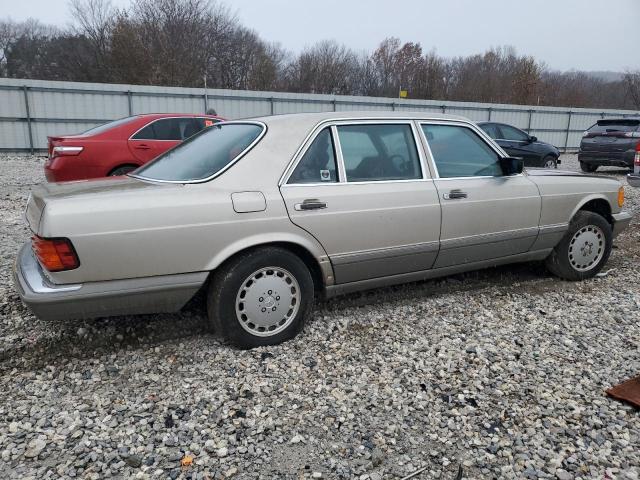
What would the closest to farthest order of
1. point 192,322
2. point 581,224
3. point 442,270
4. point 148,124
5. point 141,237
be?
point 141,237 < point 192,322 < point 442,270 < point 581,224 < point 148,124

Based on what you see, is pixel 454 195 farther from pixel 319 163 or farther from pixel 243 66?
pixel 243 66

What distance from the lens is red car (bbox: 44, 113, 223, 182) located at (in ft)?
24.0

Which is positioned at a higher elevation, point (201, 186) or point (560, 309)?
point (201, 186)

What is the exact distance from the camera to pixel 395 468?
2264 millimetres

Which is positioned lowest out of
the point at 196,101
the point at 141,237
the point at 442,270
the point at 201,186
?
the point at 442,270

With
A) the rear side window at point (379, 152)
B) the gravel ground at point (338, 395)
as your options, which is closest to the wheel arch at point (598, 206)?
the gravel ground at point (338, 395)

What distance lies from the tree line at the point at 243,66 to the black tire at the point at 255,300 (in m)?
26.3

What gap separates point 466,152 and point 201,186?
2236 millimetres

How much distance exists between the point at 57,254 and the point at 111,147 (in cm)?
545

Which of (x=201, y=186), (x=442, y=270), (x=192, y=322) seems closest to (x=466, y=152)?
(x=442, y=270)

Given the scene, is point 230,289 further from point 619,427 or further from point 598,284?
point 598,284

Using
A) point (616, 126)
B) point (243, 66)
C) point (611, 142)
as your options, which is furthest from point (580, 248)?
point (243, 66)

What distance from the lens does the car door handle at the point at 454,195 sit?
150 inches

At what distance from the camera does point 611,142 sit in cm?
1357
